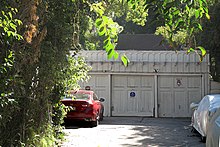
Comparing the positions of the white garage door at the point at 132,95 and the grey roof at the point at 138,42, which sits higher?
the grey roof at the point at 138,42

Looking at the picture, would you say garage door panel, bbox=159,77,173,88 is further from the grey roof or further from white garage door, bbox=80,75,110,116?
the grey roof

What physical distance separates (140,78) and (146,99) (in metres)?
1.18

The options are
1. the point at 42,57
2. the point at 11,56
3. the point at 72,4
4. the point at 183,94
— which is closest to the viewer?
the point at 11,56

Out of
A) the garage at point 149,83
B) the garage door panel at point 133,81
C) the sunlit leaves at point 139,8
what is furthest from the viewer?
the garage door panel at point 133,81

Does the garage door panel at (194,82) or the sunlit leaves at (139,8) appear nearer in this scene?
the sunlit leaves at (139,8)

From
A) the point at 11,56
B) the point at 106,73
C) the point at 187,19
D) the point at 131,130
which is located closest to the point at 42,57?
the point at 11,56

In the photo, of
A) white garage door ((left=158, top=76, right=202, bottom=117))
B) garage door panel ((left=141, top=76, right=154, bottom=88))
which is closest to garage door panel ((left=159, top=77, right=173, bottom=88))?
white garage door ((left=158, top=76, right=202, bottom=117))

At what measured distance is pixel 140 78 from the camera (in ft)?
68.8

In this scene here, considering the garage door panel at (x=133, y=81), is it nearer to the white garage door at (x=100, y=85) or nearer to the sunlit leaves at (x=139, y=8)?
the white garage door at (x=100, y=85)

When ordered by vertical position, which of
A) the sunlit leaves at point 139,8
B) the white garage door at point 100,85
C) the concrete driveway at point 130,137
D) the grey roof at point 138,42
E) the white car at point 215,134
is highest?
the grey roof at point 138,42

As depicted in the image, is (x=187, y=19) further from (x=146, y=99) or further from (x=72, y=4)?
(x=146, y=99)

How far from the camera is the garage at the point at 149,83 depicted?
Result: 813 inches

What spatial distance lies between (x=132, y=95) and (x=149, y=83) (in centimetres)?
113

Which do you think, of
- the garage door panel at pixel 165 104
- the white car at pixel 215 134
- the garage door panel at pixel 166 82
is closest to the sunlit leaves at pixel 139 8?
the white car at pixel 215 134
